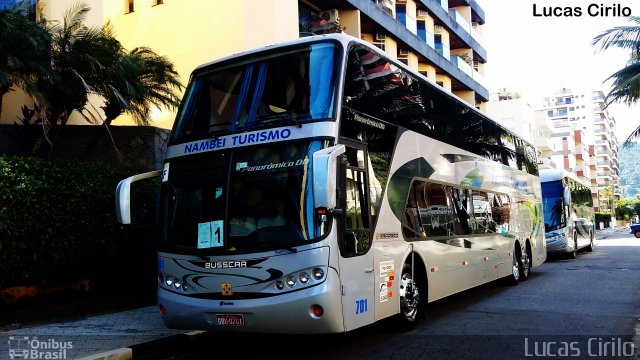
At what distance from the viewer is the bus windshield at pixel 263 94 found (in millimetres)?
6570

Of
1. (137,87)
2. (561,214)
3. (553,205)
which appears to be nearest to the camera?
(137,87)

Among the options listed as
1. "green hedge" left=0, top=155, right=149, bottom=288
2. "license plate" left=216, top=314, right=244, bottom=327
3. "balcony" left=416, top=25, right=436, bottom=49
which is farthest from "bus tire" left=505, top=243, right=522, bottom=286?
"balcony" left=416, top=25, right=436, bottom=49

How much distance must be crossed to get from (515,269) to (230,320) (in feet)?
31.8

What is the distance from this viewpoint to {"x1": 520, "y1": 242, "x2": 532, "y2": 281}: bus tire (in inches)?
571

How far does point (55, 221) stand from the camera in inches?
382

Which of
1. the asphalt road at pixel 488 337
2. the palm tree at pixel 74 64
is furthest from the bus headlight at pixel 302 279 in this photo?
the palm tree at pixel 74 64

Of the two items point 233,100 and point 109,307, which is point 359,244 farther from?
point 109,307

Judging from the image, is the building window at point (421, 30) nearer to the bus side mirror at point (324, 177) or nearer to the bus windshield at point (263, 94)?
the bus windshield at point (263, 94)

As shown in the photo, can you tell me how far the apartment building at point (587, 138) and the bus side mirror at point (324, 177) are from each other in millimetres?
97584

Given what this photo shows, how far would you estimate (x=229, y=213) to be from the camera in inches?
254

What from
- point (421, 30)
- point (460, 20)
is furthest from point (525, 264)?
point (460, 20)

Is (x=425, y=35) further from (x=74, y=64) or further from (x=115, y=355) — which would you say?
(x=115, y=355)

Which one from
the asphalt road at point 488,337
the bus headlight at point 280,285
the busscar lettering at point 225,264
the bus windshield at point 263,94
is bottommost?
the asphalt road at point 488,337

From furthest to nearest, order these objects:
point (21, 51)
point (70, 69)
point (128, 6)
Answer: point (128, 6) < point (70, 69) < point (21, 51)
